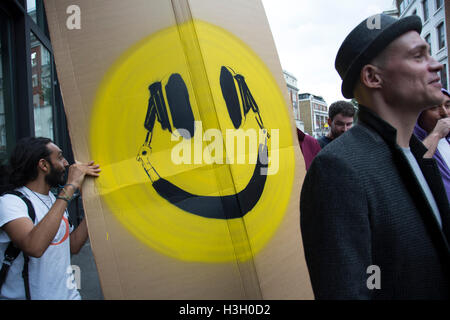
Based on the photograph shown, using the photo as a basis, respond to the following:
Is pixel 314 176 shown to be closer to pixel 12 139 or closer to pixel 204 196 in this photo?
pixel 204 196

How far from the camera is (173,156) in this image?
1.16 metres

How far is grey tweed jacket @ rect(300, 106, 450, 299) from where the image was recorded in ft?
2.70

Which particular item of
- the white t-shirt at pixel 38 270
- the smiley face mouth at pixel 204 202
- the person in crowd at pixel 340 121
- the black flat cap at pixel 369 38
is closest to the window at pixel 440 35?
the person in crowd at pixel 340 121

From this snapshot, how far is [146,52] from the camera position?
119cm

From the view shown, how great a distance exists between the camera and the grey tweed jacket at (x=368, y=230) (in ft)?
2.70

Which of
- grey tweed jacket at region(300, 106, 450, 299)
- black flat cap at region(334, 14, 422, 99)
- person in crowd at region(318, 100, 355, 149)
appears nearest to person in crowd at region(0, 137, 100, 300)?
grey tweed jacket at region(300, 106, 450, 299)

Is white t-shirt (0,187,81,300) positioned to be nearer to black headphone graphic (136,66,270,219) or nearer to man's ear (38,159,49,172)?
man's ear (38,159,49,172)

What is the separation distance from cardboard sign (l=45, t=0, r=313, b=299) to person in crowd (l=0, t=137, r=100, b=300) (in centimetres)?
16

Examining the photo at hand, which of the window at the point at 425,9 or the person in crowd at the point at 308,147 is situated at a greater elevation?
the window at the point at 425,9

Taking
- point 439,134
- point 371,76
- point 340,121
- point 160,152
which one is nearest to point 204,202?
point 160,152

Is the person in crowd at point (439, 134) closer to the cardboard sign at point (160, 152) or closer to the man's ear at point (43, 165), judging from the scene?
the cardboard sign at point (160, 152)

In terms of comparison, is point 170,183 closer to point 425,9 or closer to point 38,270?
point 38,270

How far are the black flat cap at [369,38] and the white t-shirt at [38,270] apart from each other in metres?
1.49
